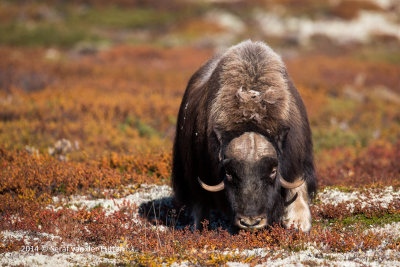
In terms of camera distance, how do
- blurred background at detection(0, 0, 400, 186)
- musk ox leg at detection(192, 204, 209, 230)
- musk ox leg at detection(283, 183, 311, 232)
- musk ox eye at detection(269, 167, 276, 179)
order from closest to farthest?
musk ox eye at detection(269, 167, 276, 179)
musk ox leg at detection(283, 183, 311, 232)
musk ox leg at detection(192, 204, 209, 230)
blurred background at detection(0, 0, 400, 186)

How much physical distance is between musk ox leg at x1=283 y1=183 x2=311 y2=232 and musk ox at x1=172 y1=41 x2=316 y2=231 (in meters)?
0.01

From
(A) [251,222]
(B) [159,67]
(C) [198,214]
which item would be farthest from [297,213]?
(B) [159,67]

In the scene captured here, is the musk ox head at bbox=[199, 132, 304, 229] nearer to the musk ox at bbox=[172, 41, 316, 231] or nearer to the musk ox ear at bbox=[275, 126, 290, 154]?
the musk ox at bbox=[172, 41, 316, 231]

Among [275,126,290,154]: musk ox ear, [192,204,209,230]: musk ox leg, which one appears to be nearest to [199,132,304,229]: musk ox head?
[275,126,290,154]: musk ox ear

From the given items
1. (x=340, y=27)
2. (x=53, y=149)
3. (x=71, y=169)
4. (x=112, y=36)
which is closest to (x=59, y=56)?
(x=112, y=36)

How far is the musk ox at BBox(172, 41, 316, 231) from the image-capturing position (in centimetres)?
450

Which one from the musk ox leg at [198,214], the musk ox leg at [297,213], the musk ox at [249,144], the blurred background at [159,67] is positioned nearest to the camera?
the musk ox at [249,144]

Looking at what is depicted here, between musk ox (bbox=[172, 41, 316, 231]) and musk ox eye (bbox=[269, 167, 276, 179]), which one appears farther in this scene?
musk ox eye (bbox=[269, 167, 276, 179])

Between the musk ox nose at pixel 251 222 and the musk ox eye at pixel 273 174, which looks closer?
the musk ox nose at pixel 251 222

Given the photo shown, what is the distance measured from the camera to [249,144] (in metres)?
4.50

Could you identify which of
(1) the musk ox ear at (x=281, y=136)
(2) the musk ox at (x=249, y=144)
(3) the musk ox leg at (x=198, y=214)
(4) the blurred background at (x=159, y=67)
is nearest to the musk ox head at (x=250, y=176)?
(2) the musk ox at (x=249, y=144)

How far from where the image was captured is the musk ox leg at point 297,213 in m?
5.32

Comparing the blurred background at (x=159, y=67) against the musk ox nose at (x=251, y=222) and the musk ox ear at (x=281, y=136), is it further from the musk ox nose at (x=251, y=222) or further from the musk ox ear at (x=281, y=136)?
the musk ox nose at (x=251, y=222)

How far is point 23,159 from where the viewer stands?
807 centimetres
